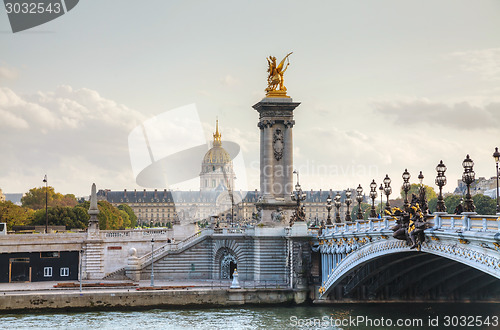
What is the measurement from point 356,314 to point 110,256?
1130 inches

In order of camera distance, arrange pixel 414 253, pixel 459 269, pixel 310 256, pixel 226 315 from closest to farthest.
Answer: pixel 414 253, pixel 459 269, pixel 226 315, pixel 310 256

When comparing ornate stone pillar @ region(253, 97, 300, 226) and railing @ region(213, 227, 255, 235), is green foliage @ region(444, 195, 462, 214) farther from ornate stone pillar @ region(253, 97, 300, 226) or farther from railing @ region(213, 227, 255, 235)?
railing @ region(213, 227, 255, 235)

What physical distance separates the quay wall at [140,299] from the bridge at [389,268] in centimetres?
424

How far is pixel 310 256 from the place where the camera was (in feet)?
215

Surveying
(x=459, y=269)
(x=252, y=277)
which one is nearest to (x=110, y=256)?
(x=252, y=277)

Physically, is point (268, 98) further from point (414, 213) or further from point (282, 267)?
point (414, 213)

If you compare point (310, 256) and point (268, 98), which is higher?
point (268, 98)

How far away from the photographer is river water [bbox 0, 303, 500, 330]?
51438 millimetres

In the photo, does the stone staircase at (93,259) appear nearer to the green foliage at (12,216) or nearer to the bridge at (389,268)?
the bridge at (389,268)

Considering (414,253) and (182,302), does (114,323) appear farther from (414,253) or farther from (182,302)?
(414,253)

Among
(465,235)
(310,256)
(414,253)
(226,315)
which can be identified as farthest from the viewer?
(310,256)

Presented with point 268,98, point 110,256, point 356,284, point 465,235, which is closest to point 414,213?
point 465,235

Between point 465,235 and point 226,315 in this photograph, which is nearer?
point 465,235

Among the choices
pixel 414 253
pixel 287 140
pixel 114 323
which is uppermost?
pixel 287 140
